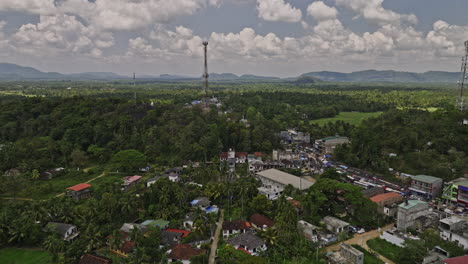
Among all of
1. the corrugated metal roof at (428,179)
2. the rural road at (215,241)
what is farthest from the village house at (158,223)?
the corrugated metal roof at (428,179)

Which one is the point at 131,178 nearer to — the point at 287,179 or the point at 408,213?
the point at 287,179

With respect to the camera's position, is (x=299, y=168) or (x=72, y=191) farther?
(x=299, y=168)

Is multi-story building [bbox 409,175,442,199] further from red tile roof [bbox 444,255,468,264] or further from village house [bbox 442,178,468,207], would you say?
red tile roof [bbox 444,255,468,264]

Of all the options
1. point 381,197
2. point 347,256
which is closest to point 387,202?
point 381,197

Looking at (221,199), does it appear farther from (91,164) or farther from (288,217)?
(91,164)

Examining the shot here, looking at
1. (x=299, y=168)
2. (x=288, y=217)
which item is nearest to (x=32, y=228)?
(x=288, y=217)

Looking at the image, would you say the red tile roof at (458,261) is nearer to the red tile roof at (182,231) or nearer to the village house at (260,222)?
the village house at (260,222)
